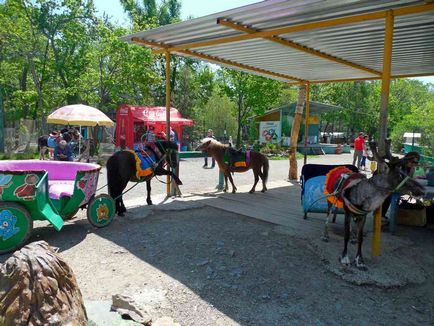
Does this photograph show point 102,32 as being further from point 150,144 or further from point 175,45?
point 150,144

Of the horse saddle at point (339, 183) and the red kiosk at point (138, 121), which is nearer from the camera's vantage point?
the horse saddle at point (339, 183)

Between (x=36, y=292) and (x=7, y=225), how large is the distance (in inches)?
122

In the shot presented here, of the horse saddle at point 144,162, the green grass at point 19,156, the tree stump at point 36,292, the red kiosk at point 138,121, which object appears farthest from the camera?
the red kiosk at point 138,121

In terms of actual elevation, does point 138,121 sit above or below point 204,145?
above

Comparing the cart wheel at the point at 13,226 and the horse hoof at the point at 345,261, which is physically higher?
the cart wheel at the point at 13,226

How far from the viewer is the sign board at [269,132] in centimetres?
2770

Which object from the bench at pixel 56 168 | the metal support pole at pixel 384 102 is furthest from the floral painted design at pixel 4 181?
the metal support pole at pixel 384 102

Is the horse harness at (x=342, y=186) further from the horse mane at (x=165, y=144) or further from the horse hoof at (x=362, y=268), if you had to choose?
the horse mane at (x=165, y=144)

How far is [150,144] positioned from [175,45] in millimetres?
2461

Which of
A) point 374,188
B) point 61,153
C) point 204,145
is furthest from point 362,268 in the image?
point 61,153

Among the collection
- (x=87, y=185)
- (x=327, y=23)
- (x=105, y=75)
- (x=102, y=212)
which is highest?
(x=105, y=75)

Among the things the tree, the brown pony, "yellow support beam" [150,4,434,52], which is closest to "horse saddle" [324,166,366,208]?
"yellow support beam" [150,4,434,52]

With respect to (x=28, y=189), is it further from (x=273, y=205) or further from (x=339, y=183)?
(x=273, y=205)

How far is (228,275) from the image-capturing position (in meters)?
4.49
